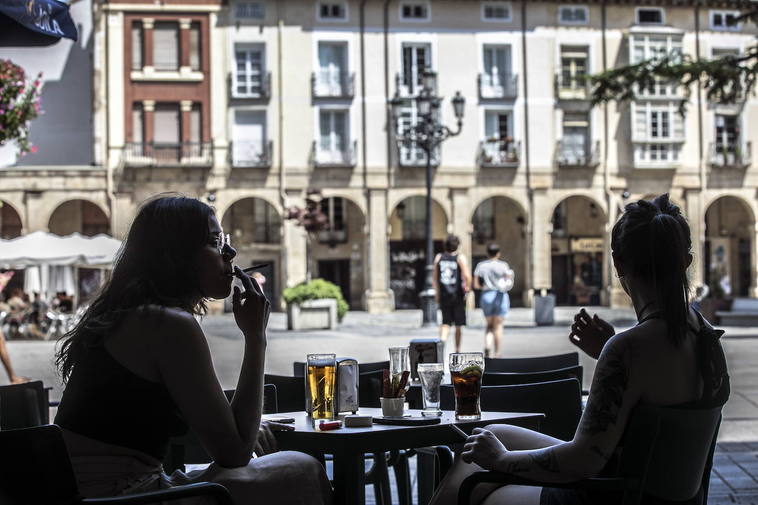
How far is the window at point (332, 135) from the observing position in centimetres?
3875

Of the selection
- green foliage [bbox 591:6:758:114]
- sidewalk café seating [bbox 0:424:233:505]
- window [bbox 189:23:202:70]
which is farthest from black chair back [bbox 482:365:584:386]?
window [bbox 189:23:202:70]

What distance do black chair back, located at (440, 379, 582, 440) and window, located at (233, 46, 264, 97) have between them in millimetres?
35264

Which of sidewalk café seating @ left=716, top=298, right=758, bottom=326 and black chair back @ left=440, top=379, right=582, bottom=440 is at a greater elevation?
black chair back @ left=440, top=379, right=582, bottom=440

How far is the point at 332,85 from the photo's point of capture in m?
38.8

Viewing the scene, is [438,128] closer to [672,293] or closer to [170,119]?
[170,119]

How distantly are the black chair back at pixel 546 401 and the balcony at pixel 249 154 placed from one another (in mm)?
34752

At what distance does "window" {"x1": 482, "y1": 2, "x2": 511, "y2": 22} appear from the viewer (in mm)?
40156

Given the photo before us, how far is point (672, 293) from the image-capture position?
113 inches

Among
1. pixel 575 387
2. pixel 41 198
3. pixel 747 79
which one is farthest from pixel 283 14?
pixel 575 387

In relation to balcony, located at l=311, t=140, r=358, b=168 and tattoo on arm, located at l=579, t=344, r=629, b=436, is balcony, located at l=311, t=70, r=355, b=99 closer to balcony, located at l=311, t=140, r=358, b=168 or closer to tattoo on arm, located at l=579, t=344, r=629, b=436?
balcony, located at l=311, t=140, r=358, b=168

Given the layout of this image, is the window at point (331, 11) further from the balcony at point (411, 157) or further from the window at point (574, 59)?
the window at point (574, 59)

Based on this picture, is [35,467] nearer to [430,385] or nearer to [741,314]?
[430,385]

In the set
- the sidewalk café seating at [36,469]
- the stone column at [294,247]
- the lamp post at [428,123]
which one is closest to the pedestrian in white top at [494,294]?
the lamp post at [428,123]

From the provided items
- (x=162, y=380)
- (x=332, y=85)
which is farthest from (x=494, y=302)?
(x=332, y=85)
